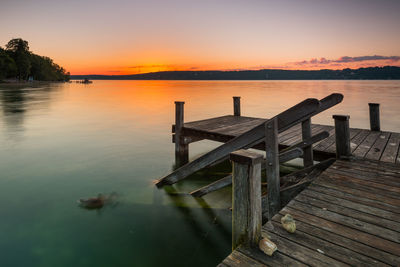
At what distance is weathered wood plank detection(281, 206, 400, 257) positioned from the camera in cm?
239

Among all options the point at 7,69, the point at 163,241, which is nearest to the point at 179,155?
the point at 163,241

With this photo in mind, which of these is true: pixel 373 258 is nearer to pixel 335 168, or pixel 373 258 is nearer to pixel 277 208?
pixel 277 208

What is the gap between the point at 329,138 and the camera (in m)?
6.91

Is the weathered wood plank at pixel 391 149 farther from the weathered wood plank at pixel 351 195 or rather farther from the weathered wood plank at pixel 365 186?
the weathered wood plank at pixel 351 195

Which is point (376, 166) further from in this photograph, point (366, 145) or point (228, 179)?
point (228, 179)

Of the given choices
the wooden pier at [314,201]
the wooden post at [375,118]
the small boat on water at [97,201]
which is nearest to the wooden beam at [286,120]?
the wooden pier at [314,201]

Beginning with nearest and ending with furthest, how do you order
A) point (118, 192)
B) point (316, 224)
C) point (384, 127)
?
1. point (316, 224)
2. point (118, 192)
3. point (384, 127)

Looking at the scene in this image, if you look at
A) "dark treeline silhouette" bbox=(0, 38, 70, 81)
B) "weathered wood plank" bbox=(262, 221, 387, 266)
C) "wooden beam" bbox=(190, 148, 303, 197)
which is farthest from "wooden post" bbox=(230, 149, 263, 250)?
"dark treeline silhouette" bbox=(0, 38, 70, 81)

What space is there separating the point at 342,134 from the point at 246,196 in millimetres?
3552

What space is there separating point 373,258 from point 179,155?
7.00 metres

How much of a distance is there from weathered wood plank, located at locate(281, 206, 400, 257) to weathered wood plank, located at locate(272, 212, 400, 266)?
5 cm

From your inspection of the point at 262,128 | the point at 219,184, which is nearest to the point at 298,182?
the point at 219,184

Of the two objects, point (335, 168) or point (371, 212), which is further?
point (335, 168)

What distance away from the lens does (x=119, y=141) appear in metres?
13.8
